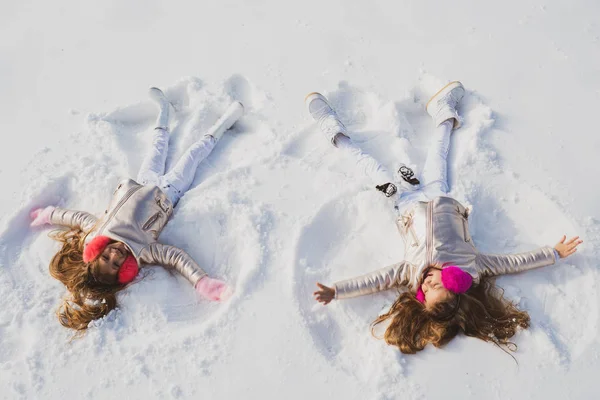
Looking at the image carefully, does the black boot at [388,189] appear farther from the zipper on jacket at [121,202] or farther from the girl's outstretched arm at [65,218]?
the girl's outstretched arm at [65,218]

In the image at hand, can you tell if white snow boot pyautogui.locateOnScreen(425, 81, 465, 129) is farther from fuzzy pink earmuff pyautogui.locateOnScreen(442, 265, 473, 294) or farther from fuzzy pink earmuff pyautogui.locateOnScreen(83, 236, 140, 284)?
fuzzy pink earmuff pyautogui.locateOnScreen(83, 236, 140, 284)

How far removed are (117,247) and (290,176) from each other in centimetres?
120

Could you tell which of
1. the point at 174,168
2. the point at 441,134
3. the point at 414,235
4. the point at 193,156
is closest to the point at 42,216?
the point at 174,168

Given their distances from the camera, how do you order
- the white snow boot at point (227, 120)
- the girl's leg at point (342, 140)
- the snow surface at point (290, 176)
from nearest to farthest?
the snow surface at point (290, 176), the girl's leg at point (342, 140), the white snow boot at point (227, 120)

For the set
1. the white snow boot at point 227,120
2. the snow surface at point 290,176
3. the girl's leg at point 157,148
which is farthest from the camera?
the white snow boot at point 227,120

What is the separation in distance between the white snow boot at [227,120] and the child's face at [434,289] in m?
1.79

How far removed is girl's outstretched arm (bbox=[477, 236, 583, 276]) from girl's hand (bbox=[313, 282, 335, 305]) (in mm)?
900

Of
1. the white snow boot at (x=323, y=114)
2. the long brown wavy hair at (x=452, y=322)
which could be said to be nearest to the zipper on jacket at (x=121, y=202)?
the white snow boot at (x=323, y=114)

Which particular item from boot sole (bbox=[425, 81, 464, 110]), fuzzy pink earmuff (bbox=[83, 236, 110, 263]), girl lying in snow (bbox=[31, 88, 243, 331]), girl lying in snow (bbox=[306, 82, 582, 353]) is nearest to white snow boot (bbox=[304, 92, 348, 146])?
girl lying in snow (bbox=[306, 82, 582, 353])

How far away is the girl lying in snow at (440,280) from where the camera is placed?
2.80 m

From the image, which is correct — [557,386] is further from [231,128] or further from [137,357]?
[231,128]

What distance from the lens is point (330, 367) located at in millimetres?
2744

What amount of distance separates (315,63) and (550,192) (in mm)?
1970

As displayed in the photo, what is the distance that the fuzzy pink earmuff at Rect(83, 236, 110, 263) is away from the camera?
2949mm
